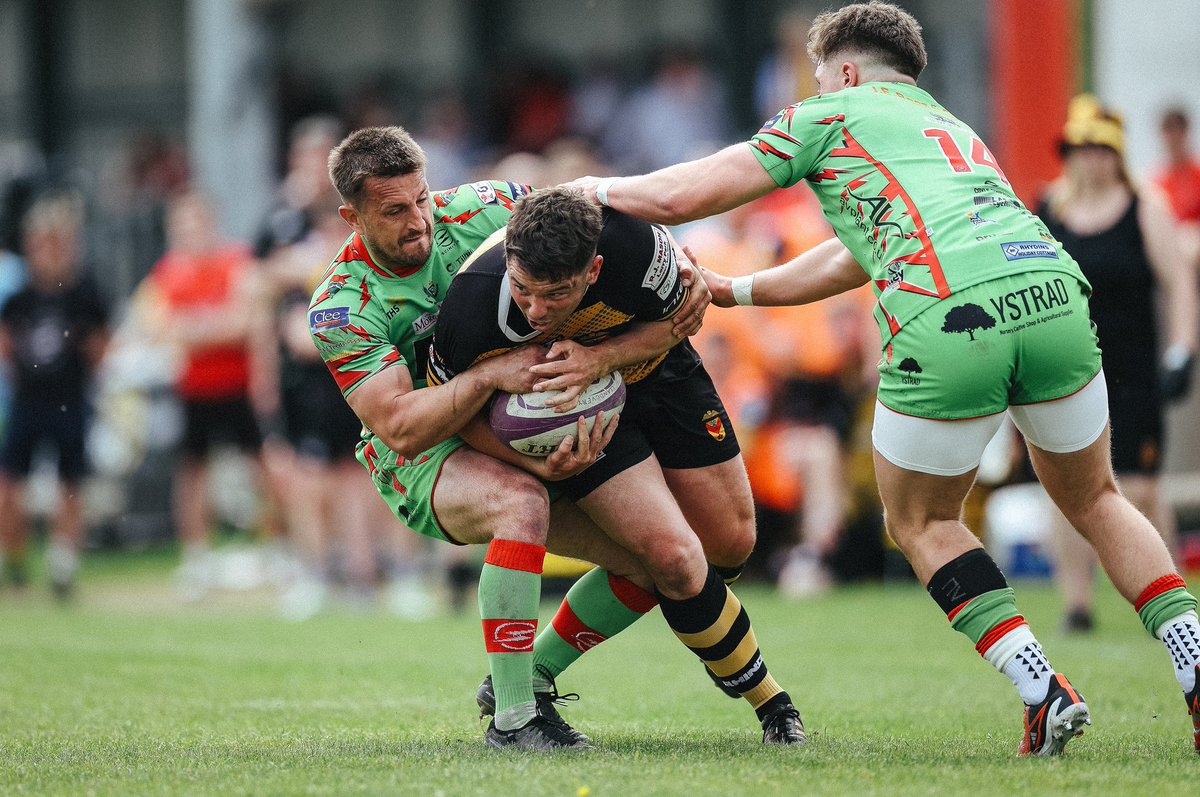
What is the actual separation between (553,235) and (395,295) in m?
0.77

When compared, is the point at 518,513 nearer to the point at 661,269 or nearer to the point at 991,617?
the point at 661,269

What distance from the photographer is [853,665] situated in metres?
7.35

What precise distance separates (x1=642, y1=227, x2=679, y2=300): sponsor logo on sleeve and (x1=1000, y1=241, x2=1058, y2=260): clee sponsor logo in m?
1.04

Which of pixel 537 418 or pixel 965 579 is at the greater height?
pixel 537 418

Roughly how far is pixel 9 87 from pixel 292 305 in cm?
1529

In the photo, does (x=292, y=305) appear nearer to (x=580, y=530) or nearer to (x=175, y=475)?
(x=175, y=475)

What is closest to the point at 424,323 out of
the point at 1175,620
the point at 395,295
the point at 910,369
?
the point at 395,295

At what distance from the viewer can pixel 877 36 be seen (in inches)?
189

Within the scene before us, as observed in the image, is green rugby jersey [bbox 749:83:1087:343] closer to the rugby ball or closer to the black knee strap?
the black knee strap

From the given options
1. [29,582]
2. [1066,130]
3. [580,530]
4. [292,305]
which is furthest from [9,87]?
[580,530]

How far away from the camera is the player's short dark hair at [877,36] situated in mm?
4809

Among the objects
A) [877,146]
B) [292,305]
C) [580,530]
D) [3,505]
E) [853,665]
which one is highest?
[877,146]

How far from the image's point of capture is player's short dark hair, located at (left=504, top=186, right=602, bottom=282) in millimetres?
4527

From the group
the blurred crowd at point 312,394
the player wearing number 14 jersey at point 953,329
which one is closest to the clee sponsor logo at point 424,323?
the player wearing number 14 jersey at point 953,329
